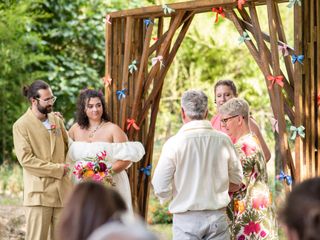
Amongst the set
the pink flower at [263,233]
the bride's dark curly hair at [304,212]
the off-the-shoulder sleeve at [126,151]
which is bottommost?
the pink flower at [263,233]

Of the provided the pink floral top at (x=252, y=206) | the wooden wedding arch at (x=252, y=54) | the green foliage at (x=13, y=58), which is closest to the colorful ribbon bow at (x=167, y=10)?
the wooden wedding arch at (x=252, y=54)

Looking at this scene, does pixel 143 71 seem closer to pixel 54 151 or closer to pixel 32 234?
pixel 54 151

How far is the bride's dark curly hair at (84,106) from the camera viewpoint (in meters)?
6.09

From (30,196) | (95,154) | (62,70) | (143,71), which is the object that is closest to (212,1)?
(143,71)

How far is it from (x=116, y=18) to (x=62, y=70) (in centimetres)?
535

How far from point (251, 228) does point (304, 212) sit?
3030 mm

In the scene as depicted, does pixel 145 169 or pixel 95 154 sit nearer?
pixel 95 154

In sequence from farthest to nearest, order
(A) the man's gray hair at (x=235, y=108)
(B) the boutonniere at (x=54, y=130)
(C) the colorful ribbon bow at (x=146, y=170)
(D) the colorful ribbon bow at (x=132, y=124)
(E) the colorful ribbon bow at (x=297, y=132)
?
(C) the colorful ribbon bow at (x=146, y=170) → (D) the colorful ribbon bow at (x=132, y=124) → (B) the boutonniere at (x=54, y=130) → (E) the colorful ribbon bow at (x=297, y=132) → (A) the man's gray hair at (x=235, y=108)

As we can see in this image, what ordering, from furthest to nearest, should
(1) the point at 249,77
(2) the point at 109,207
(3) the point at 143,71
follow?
(1) the point at 249,77
(3) the point at 143,71
(2) the point at 109,207

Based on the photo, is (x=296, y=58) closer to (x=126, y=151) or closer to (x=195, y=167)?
(x=195, y=167)

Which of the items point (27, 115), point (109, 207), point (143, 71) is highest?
point (143, 71)

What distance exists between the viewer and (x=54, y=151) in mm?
5980

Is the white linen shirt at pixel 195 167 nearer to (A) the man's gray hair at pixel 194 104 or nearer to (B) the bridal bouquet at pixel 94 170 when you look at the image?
(A) the man's gray hair at pixel 194 104

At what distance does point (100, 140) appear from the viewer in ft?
20.0
